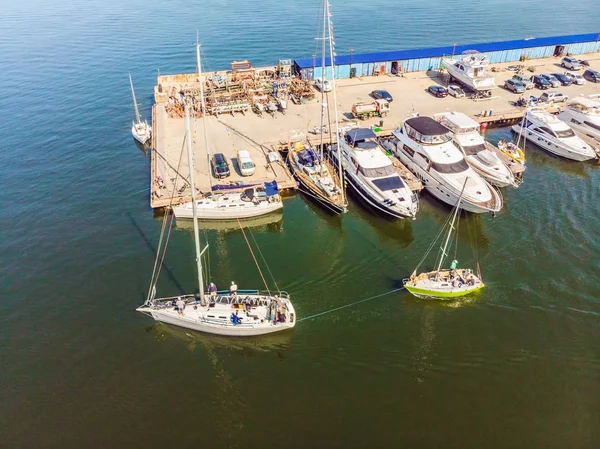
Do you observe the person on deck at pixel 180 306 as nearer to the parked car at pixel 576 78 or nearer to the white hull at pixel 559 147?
the white hull at pixel 559 147

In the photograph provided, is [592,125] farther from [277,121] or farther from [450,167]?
[277,121]

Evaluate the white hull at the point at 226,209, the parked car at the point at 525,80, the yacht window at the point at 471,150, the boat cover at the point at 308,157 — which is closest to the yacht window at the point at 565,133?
the yacht window at the point at 471,150

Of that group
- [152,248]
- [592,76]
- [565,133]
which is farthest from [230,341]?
[592,76]

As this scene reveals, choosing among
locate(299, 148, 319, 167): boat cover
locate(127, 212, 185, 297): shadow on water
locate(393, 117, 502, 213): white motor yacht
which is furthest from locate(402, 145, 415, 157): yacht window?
locate(127, 212, 185, 297): shadow on water

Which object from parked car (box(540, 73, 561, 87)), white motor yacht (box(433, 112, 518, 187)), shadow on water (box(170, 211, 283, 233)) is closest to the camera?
shadow on water (box(170, 211, 283, 233))

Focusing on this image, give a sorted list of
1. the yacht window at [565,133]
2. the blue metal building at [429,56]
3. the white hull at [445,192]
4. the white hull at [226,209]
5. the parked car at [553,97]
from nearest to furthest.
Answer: the white hull at [445,192]
the white hull at [226,209]
the yacht window at [565,133]
the parked car at [553,97]
the blue metal building at [429,56]

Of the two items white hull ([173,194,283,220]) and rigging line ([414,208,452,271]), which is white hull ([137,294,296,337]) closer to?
white hull ([173,194,283,220])

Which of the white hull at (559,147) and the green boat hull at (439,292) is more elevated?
the white hull at (559,147)
